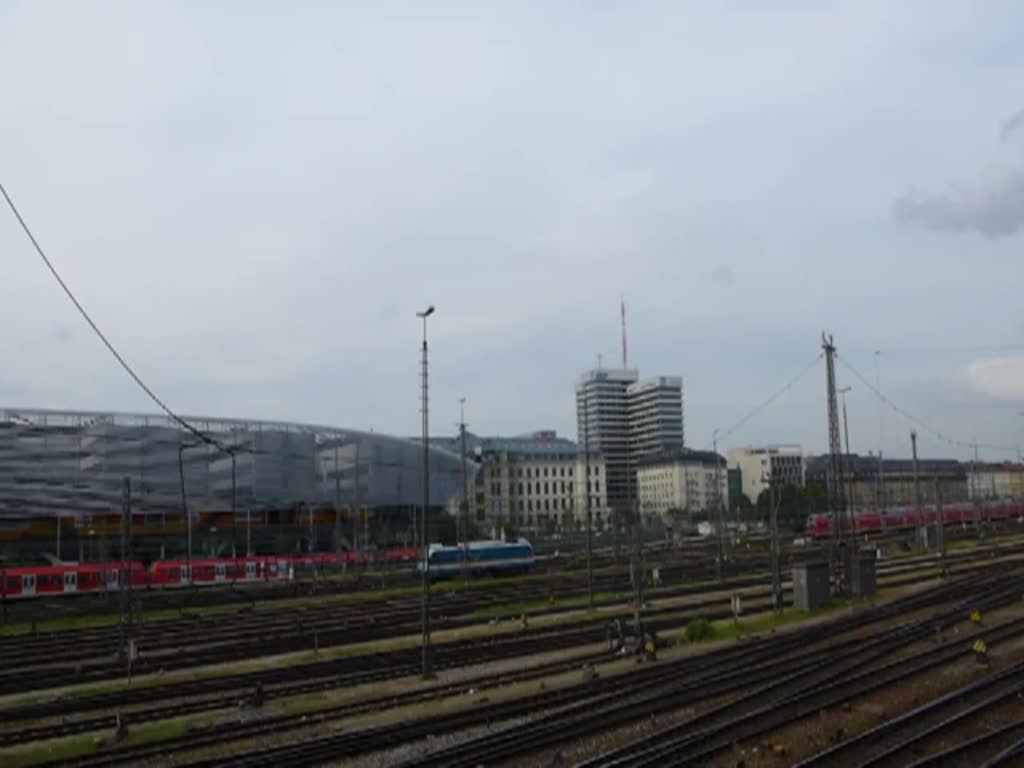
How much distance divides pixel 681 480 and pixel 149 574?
105 m

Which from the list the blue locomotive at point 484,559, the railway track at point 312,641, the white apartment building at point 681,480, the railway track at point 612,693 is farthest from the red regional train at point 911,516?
the white apartment building at point 681,480

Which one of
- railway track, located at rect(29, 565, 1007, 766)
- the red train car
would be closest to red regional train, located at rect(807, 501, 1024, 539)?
railway track, located at rect(29, 565, 1007, 766)

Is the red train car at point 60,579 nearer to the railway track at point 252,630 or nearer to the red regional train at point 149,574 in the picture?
the red regional train at point 149,574

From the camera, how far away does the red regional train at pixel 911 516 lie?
7156cm

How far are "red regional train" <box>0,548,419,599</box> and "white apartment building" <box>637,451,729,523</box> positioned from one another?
88.8m

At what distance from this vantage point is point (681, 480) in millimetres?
144875

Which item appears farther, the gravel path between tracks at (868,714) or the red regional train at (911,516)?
the red regional train at (911,516)

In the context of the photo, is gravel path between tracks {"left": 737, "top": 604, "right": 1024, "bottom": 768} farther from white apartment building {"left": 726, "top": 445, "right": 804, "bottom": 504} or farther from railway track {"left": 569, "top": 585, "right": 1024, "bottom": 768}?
white apartment building {"left": 726, "top": 445, "right": 804, "bottom": 504}

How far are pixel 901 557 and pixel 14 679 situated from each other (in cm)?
4716

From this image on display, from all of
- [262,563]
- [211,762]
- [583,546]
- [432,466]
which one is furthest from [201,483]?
[211,762]

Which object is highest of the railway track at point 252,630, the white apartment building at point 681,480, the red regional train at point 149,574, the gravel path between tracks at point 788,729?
the white apartment building at point 681,480

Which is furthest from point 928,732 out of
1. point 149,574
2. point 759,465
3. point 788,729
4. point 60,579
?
point 759,465

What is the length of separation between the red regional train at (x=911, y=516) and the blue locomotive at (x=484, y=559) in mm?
26175

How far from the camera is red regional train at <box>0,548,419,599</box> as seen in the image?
4778 centimetres
